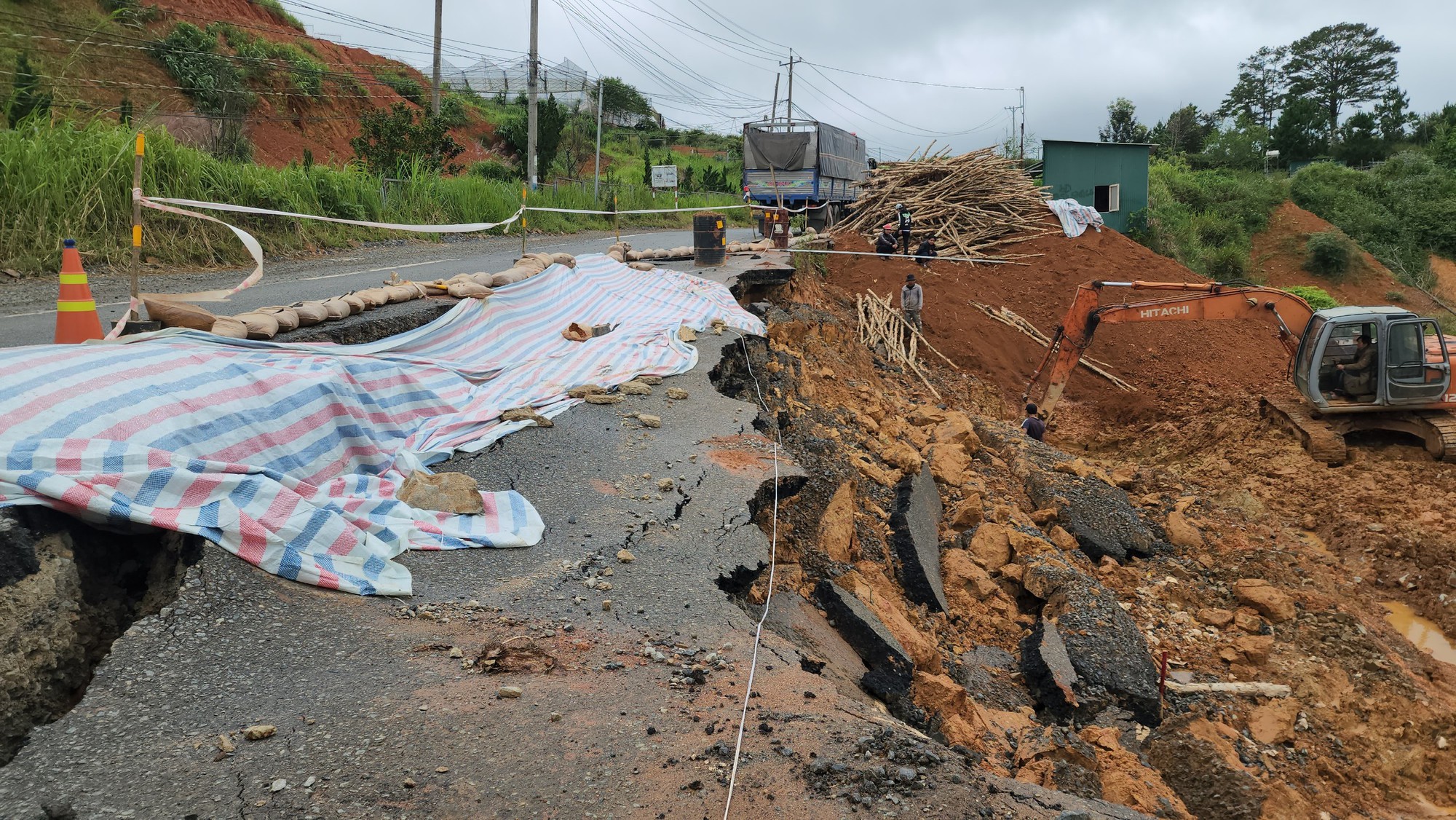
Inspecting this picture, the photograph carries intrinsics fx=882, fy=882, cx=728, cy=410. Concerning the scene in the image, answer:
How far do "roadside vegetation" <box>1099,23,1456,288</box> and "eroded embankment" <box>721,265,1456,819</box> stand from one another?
677 inches

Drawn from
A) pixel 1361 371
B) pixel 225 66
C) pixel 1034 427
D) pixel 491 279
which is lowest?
pixel 1034 427

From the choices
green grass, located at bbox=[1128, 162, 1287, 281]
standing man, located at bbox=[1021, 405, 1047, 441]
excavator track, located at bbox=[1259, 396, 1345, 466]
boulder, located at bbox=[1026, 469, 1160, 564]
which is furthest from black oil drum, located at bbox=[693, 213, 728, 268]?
green grass, located at bbox=[1128, 162, 1287, 281]

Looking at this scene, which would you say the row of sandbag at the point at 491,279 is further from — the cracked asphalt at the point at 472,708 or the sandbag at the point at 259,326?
the cracked asphalt at the point at 472,708

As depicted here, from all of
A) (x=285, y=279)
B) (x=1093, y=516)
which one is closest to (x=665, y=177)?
(x=285, y=279)

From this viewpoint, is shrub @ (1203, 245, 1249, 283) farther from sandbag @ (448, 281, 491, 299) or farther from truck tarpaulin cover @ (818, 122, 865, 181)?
sandbag @ (448, 281, 491, 299)

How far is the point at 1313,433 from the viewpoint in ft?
36.0

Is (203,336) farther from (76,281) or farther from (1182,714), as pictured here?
(1182,714)

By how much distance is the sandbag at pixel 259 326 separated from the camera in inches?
215

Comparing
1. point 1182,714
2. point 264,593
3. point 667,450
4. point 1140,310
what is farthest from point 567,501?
point 1140,310

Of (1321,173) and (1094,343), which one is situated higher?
(1321,173)

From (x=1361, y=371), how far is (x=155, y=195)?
14.7 metres

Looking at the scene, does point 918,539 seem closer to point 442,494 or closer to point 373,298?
point 442,494

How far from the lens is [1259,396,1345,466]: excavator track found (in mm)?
10828

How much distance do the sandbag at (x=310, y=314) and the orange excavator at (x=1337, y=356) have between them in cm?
862
